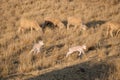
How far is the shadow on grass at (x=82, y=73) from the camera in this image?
10203 millimetres

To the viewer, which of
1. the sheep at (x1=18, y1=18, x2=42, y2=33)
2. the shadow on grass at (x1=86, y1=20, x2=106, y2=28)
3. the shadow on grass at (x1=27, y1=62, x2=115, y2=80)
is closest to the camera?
the shadow on grass at (x1=27, y1=62, x2=115, y2=80)

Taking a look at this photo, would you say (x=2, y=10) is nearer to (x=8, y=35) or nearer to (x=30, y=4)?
(x=30, y=4)

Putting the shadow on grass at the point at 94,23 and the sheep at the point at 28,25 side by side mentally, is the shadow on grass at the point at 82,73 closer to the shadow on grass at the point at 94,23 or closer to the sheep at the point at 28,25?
the sheep at the point at 28,25

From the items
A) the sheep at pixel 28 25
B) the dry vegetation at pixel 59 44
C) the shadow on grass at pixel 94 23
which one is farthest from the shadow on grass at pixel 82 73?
the shadow on grass at pixel 94 23

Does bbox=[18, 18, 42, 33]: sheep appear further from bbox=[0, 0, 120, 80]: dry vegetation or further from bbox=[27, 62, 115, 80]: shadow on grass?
bbox=[27, 62, 115, 80]: shadow on grass

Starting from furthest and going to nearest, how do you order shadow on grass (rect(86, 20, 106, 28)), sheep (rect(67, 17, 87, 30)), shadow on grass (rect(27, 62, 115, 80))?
1. shadow on grass (rect(86, 20, 106, 28))
2. sheep (rect(67, 17, 87, 30))
3. shadow on grass (rect(27, 62, 115, 80))

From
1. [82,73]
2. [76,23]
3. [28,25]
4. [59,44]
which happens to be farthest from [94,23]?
[82,73]

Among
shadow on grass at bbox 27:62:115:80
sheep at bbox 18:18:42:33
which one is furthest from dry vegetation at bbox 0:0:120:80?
sheep at bbox 18:18:42:33

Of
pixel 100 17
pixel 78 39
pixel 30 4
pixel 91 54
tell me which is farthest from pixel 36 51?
pixel 30 4

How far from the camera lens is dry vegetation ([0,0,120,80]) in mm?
10797

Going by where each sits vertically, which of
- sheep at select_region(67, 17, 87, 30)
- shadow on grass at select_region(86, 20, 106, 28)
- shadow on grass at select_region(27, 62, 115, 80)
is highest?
shadow on grass at select_region(27, 62, 115, 80)

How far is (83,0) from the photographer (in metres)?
28.5

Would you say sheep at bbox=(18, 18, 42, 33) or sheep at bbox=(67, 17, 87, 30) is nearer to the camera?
sheep at bbox=(18, 18, 42, 33)

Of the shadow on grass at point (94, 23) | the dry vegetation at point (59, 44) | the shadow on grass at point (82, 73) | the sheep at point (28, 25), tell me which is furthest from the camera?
the shadow on grass at point (94, 23)
